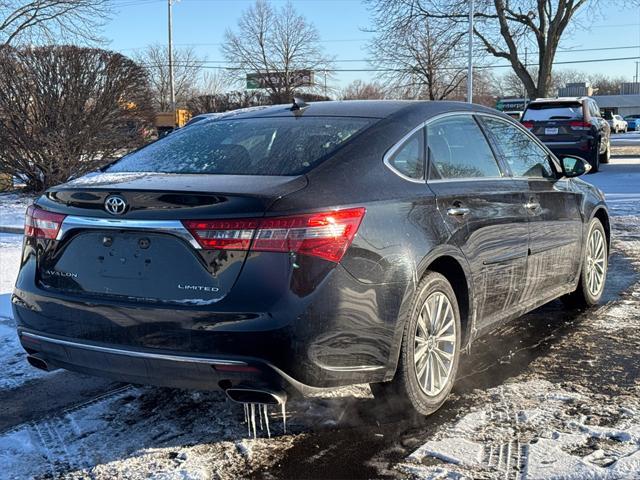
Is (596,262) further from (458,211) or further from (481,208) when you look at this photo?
(458,211)

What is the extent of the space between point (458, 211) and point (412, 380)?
0.95 meters

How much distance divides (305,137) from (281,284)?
3.51ft

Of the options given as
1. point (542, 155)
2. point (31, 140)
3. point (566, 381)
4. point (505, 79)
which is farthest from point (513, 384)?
point (505, 79)

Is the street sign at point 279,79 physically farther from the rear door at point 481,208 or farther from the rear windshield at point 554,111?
the rear door at point 481,208

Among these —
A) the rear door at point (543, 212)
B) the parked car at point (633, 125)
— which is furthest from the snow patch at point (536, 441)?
the parked car at point (633, 125)

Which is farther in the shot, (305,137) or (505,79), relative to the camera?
(505,79)

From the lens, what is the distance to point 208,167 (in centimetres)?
338

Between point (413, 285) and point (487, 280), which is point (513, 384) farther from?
point (413, 285)

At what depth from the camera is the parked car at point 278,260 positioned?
2.79 m

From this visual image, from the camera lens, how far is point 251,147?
356 cm

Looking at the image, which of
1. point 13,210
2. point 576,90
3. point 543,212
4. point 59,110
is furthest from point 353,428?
point 576,90

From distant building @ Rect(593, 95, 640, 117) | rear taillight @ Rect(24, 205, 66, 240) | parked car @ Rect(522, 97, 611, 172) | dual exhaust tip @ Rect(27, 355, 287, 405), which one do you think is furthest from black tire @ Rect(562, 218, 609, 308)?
distant building @ Rect(593, 95, 640, 117)

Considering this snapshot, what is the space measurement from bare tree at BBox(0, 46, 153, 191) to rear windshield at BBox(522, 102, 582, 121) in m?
9.63

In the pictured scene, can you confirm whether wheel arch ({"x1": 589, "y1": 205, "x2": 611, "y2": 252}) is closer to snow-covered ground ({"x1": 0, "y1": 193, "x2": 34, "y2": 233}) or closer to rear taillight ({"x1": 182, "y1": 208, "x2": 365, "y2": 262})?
rear taillight ({"x1": 182, "y1": 208, "x2": 365, "y2": 262})
